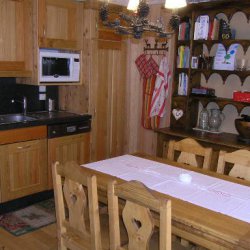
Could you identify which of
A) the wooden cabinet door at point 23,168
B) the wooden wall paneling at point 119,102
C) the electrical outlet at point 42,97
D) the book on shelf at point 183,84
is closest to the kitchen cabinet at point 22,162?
the wooden cabinet door at point 23,168

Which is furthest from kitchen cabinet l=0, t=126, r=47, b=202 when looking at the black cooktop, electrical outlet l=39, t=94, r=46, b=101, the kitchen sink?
electrical outlet l=39, t=94, r=46, b=101

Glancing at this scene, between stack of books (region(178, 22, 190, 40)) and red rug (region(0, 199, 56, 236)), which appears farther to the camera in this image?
stack of books (region(178, 22, 190, 40))

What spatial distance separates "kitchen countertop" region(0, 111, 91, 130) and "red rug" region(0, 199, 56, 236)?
0.86 m

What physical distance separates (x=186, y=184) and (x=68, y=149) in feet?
6.39

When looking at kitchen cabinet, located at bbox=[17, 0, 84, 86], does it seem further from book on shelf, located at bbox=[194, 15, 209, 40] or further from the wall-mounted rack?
book on shelf, located at bbox=[194, 15, 209, 40]

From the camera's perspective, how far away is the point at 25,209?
11.5ft

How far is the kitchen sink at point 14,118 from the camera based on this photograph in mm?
3433

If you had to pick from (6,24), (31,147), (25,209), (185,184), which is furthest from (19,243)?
(6,24)

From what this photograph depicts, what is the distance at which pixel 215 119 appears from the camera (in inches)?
152

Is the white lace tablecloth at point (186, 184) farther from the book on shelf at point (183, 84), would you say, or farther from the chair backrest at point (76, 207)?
the book on shelf at point (183, 84)

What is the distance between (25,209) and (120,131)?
1574 mm

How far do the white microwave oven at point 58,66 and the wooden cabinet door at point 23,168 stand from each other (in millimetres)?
726

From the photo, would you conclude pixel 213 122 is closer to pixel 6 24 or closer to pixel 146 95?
pixel 146 95

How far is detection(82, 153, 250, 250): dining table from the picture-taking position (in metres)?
1.61
